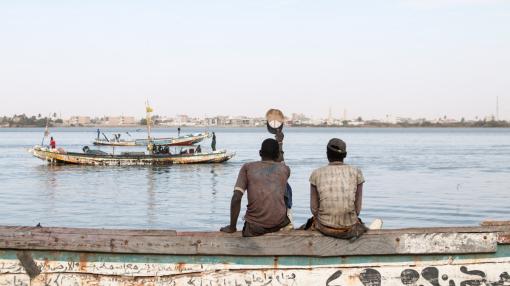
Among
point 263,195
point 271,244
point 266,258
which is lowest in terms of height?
point 266,258

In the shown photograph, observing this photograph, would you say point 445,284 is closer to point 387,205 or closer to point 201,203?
point 387,205

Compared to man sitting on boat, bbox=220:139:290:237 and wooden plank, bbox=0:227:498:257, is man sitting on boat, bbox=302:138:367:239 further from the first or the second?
man sitting on boat, bbox=220:139:290:237

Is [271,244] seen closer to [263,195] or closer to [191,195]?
[263,195]

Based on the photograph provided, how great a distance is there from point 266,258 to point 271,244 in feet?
0.49

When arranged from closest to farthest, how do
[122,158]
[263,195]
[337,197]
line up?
[337,197], [263,195], [122,158]

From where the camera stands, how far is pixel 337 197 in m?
7.13

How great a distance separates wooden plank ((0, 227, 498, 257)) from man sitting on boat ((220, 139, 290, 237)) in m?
0.28

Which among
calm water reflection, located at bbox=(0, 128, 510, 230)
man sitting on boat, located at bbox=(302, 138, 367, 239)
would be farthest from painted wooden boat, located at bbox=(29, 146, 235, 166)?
man sitting on boat, located at bbox=(302, 138, 367, 239)

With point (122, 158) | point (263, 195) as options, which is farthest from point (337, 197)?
point (122, 158)

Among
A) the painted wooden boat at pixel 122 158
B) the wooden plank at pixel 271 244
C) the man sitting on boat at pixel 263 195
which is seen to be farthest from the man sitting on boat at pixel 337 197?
the painted wooden boat at pixel 122 158

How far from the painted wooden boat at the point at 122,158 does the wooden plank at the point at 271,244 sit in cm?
4815

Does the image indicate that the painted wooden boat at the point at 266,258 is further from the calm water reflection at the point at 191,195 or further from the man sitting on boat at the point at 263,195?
the calm water reflection at the point at 191,195

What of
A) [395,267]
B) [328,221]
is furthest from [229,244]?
[395,267]

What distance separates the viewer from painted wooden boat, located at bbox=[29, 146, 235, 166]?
180ft
